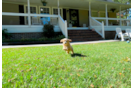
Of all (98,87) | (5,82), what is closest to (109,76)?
(98,87)

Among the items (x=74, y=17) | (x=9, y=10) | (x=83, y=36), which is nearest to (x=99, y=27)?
(x=83, y=36)

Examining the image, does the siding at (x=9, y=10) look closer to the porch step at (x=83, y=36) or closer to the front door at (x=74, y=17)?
the porch step at (x=83, y=36)

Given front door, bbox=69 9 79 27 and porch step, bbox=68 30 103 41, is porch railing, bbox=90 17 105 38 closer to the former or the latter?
porch step, bbox=68 30 103 41

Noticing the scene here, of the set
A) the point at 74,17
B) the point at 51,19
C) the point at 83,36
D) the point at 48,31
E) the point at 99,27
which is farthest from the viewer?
the point at 74,17

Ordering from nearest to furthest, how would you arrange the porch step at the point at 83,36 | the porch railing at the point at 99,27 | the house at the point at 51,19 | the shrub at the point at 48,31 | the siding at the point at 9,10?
the shrub at the point at 48,31
the house at the point at 51,19
the porch step at the point at 83,36
the porch railing at the point at 99,27
the siding at the point at 9,10

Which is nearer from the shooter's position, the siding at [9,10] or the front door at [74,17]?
the siding at [9,10]

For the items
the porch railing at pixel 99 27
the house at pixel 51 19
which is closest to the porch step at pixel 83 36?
the house at pixel 51 19

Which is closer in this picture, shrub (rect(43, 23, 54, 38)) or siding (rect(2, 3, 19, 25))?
shrub (rect(43, 23, 54, 38))

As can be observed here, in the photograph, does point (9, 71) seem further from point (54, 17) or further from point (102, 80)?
point (54, 17)

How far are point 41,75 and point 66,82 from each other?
0.62 metres

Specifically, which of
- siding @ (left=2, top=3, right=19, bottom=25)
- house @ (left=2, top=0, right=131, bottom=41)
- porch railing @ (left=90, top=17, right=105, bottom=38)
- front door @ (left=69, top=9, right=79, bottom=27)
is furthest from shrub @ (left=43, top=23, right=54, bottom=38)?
front door @ (left=69, top=9, right=79, bottom=27)

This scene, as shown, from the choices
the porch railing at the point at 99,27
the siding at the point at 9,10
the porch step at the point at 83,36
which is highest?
the siding at the point at 9,10

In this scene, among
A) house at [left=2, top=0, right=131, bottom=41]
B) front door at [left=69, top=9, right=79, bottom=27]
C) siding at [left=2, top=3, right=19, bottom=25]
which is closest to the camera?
house at [left=2, top=0, right=131, bottom=41]

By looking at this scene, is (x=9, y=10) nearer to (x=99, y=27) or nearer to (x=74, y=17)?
(x=74, y=17)
